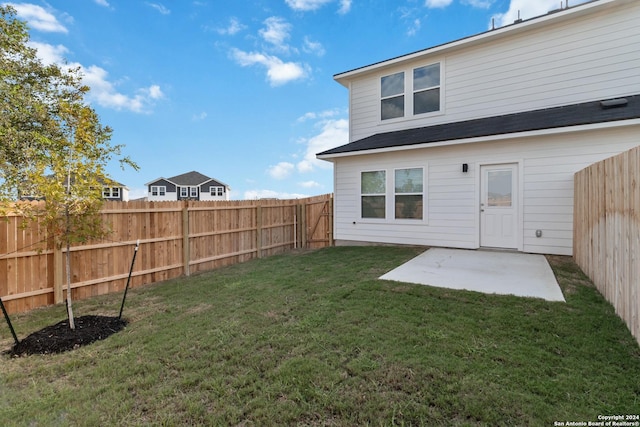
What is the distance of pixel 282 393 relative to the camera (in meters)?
2.47

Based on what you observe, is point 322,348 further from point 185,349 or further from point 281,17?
point 281,17

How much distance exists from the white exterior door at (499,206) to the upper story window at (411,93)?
299 centimetres

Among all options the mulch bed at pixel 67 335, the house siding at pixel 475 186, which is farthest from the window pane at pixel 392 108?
the mulch bed at pixel 67 335

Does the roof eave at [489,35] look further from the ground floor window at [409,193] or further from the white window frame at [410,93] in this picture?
the ground floor window at [409,193]

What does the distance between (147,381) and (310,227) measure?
9.37 metres

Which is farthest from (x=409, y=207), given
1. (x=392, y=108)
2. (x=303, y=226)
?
(x=303, y=226)

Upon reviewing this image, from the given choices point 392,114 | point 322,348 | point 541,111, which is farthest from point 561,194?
point 322,348

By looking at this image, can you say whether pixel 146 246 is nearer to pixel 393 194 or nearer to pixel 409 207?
pixel 393 194

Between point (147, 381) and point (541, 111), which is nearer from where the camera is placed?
point (147, 381)

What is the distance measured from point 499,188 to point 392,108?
174 inches

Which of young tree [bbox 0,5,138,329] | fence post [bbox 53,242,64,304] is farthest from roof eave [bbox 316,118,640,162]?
fence post [bbox 53,242,64,304]

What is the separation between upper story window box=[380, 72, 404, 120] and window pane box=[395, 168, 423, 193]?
7.74 feet

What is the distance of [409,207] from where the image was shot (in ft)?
29.7

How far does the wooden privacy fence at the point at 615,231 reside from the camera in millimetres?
3127
